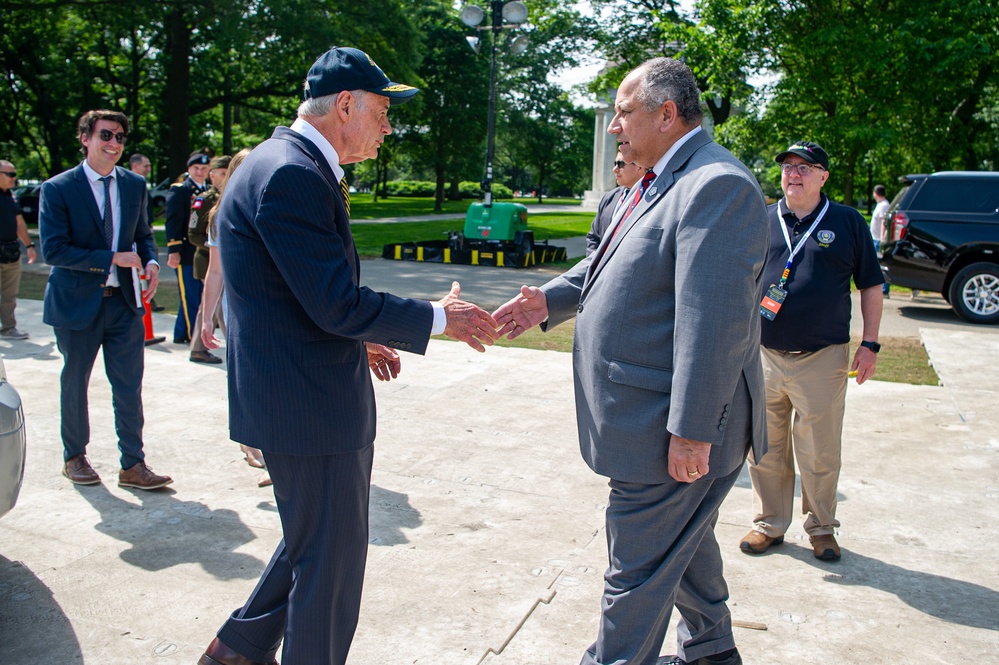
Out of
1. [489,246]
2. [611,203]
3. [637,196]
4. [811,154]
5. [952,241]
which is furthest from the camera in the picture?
[489,246]

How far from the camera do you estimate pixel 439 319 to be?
2820mm

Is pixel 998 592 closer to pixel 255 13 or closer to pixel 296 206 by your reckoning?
pixel 296 206

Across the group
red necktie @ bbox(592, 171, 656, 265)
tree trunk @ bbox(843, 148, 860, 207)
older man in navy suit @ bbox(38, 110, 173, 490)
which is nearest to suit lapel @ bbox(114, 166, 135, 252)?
older man in navy suit @ bbox(38, 110, 173, 490)

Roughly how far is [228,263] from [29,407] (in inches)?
186

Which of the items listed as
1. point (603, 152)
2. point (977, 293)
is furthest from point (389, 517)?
point (603, 152)

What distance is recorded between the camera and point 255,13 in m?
22.5

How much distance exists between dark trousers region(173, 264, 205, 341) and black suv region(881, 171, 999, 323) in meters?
9.57

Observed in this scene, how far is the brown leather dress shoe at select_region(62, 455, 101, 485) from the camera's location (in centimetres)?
493

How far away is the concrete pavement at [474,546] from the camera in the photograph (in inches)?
135

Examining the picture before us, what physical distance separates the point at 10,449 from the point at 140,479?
132 cm

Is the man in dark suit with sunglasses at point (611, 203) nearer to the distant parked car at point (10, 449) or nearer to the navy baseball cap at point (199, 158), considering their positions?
the distant parked car at point (10, 449)

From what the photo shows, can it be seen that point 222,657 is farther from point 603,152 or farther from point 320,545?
point 603,152

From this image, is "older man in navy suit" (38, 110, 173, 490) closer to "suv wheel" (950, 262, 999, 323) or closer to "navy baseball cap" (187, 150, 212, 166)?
"navy baseball cap" (187, 150, 212, 166)

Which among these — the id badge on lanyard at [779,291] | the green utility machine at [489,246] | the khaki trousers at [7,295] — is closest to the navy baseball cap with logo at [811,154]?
the id badge on lanyard at [779,291]
